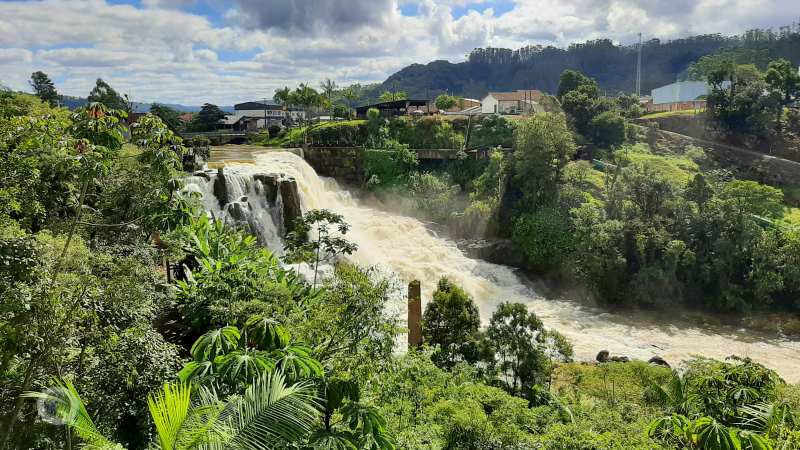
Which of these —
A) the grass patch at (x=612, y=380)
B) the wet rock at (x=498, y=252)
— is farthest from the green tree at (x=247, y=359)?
the wet rock at (x=498, y=252)

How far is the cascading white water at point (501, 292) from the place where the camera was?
22.6 meters

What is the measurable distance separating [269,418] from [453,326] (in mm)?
11670

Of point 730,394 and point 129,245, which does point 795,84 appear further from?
point 129,245

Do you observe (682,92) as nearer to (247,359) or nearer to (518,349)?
(518,349)

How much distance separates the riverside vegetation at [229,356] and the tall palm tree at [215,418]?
0.08ft

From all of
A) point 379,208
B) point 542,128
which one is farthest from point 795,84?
point 379,208

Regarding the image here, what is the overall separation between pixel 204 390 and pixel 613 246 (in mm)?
25022

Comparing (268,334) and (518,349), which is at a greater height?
(268,334)

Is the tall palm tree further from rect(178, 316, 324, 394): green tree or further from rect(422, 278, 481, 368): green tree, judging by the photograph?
rect(422, 278, 481, 368): green tree

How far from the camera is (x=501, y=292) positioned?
28.3 meters

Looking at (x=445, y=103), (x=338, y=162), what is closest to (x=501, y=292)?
(x=338, y=162)

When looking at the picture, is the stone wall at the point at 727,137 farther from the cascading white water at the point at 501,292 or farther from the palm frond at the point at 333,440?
the palm frond at the point at 333,440

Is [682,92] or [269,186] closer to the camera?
[269,186]

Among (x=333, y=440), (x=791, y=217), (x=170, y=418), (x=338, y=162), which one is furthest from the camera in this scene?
(x=338, y=162)
